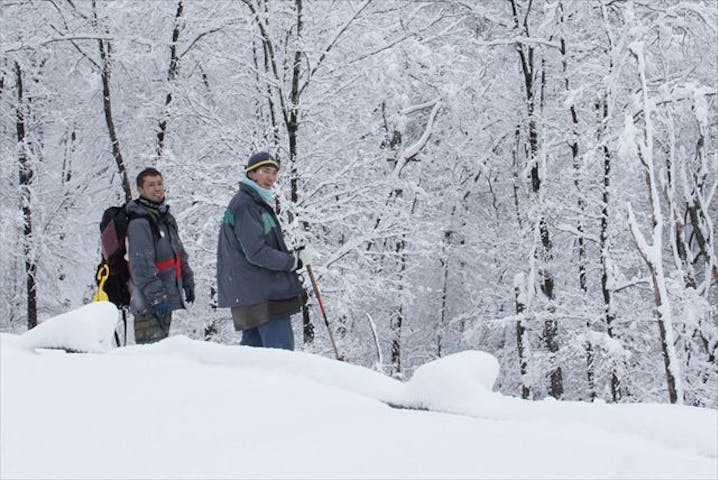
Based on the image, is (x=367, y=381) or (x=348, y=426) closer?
(x=348, y=426)

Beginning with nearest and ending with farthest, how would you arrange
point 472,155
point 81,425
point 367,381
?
point 81,425 < point 367,381 < point 472,155

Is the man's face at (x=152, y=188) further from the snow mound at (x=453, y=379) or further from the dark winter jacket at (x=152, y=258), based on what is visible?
the snow mound at (x=453, y=379)

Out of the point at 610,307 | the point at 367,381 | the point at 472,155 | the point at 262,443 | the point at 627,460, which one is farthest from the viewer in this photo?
the point at 472,155

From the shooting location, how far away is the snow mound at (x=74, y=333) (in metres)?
3.41

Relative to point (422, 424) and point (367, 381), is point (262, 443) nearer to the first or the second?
point (422, 424)

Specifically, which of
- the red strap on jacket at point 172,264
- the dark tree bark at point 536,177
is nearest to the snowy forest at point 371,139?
the dark tree bark at point 536,177

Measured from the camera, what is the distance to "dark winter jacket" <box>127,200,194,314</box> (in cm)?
487

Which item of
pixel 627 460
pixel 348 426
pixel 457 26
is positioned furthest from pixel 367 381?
pixel 457 26

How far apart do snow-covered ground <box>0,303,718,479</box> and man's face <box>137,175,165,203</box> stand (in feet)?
7.25

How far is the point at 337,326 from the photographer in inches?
445

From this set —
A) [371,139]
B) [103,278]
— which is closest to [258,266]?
[103,278]

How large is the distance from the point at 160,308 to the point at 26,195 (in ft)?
28.2

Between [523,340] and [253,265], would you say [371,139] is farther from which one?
[253,265]

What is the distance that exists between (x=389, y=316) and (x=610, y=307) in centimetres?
→ 505
